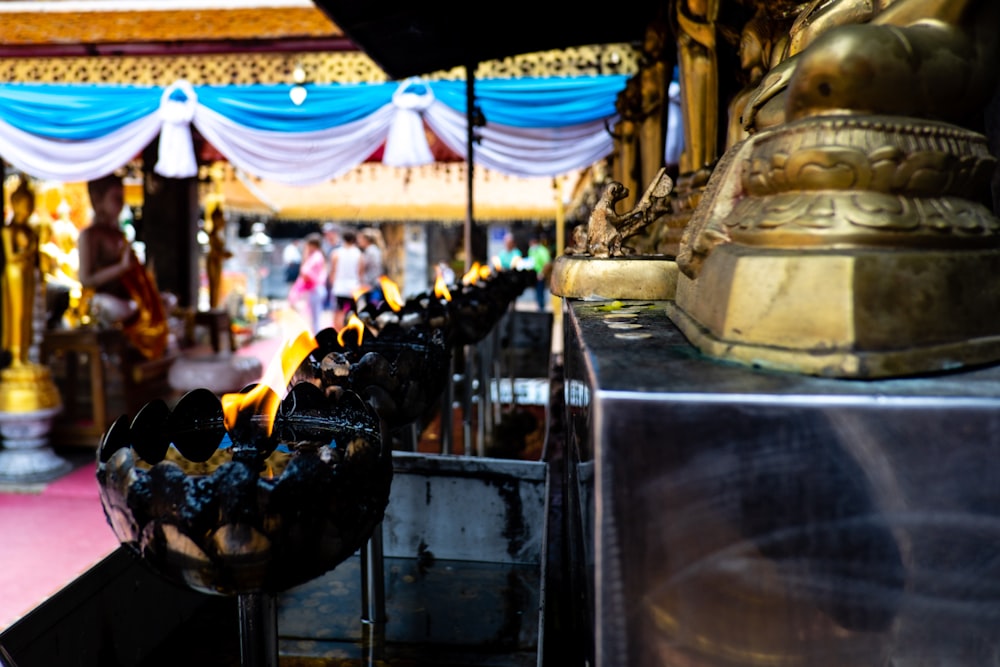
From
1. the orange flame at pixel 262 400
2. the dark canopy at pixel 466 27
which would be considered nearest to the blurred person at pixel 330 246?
the dark canopy at pixel 466 27

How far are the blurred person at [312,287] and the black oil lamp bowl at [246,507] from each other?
9237 millimetres

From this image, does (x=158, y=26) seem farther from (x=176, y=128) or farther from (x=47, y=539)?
(x=47, y=539)

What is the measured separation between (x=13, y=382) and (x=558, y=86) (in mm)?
4020

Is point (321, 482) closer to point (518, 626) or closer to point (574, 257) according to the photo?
point (518, 626)

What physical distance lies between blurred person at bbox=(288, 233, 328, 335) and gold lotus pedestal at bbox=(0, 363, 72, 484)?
485 centimetres

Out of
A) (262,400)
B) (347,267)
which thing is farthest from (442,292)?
(347,267)

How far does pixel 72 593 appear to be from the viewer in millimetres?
1001

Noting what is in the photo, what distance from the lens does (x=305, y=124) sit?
5133mm

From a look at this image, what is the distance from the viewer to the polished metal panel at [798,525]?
0.63m

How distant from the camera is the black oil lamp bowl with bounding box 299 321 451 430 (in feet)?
3.64

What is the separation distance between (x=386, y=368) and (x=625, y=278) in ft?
1.84

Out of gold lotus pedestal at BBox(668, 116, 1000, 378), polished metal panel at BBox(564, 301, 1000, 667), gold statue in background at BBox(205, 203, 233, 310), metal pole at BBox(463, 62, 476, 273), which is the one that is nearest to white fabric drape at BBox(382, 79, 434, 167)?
metal pole at BBox(463, 62, 476, 273)

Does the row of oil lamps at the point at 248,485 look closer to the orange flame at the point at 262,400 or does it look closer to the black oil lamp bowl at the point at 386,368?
the orange flame at the point at 262,400

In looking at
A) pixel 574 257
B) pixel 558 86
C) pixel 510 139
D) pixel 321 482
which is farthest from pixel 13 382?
pixel 321 482
